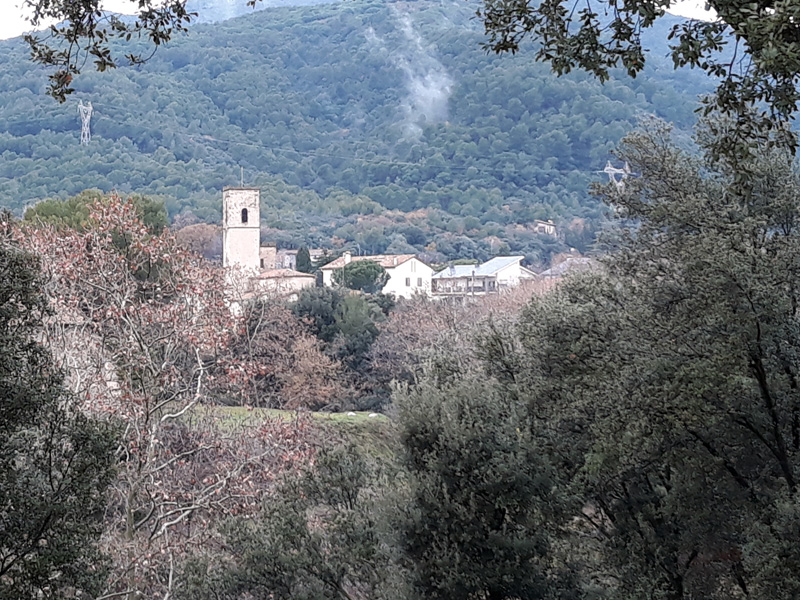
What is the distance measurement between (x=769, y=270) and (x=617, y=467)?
246cm

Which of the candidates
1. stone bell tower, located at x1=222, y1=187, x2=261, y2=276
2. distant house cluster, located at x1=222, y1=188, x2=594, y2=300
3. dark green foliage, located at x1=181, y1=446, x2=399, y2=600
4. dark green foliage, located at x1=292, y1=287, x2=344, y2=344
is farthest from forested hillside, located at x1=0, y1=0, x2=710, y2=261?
dark green foliage, located at x1=181, y1=446, x2=399, y2=600

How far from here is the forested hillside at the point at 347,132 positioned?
69188mm

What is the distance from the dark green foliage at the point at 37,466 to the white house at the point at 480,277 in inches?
1595

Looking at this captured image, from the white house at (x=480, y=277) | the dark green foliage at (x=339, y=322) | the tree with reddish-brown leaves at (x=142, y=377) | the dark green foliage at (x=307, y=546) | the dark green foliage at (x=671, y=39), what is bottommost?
the white house at (x=480, y=277)

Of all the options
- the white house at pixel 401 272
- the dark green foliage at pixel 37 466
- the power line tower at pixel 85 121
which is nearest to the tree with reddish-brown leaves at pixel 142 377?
the dark green foliage at pixel 37 466

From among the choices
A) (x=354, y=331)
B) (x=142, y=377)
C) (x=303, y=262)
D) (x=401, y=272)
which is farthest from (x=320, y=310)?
(x=142, y=377)

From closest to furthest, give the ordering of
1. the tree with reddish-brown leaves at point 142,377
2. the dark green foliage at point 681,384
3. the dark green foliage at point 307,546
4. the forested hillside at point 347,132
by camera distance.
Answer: the dark green foliage at point 681,384 → the tree with reddish-brown leaves at point 142,377 → the dark green foliage at point 307,546 → the forested hillside at point 347,132

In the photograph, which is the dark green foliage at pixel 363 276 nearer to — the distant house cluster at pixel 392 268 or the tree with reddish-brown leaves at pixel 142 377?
the distant house cluster at pixel 392 268

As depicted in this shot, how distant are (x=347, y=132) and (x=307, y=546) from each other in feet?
285

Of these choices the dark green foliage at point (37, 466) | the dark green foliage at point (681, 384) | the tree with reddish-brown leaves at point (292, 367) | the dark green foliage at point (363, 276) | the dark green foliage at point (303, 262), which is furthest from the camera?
the dark green foliage at point (303, 262)

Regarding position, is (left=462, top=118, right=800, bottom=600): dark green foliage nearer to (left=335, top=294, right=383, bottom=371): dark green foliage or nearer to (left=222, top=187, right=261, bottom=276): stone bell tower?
(left=335, top=294, right=383, bottom=371): dark green foliage

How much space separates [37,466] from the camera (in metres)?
5.11

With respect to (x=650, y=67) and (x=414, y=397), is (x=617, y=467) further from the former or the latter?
(x=650, y=67)

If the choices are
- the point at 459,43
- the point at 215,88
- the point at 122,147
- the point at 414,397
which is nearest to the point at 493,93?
the point at 459,43
